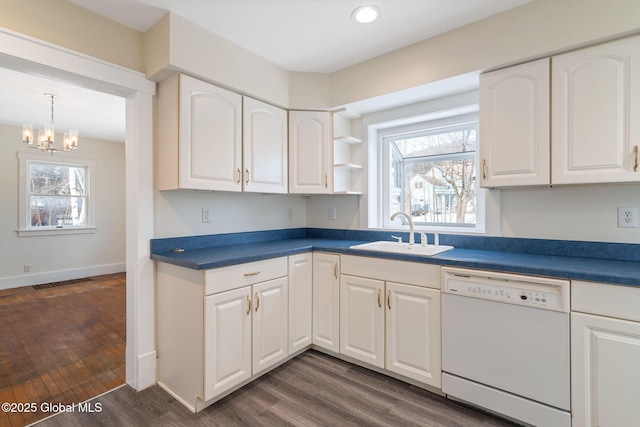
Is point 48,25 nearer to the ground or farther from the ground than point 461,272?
farther from the ground

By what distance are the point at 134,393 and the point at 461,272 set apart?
224cm

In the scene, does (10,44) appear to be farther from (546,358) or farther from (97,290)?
(97,290)

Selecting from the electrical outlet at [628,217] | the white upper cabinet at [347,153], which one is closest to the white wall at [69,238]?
the white upper cabinet at [347,153]

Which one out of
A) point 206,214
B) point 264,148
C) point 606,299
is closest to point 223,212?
point 206,214

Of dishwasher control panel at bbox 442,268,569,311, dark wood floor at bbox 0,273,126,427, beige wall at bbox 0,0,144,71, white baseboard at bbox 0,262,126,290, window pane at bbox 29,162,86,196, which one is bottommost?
dark wood floor at bbox 0,273,126,427

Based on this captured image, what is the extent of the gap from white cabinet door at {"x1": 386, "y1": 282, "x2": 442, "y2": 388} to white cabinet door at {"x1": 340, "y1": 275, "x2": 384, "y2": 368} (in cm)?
7

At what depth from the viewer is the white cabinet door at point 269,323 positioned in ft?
6.79

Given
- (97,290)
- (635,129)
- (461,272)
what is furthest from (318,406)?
(97,290)

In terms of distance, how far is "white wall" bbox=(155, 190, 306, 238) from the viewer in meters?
2.20

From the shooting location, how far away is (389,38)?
2.19 m

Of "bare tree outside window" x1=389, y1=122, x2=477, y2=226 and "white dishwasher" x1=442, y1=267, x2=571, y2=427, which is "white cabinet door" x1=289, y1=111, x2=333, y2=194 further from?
"white dishwasher" x1=442, y1=267, x2=571, y2=427

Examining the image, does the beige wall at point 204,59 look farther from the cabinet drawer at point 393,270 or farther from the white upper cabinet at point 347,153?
the cabinet drawer at point 393,270

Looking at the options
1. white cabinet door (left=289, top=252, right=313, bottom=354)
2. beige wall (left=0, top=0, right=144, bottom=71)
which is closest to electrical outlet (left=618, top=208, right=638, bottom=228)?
white cabinet door (left=289, top=252, right=313, bottom=354)

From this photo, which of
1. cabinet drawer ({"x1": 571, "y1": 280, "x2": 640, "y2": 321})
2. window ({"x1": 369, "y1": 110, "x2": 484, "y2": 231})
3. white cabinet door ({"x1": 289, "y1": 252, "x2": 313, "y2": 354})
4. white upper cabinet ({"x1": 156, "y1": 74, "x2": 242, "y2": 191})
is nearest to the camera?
cabinet drawer ({"x1": 571, "y1": 280, "x2": 640, "y2": 321})
